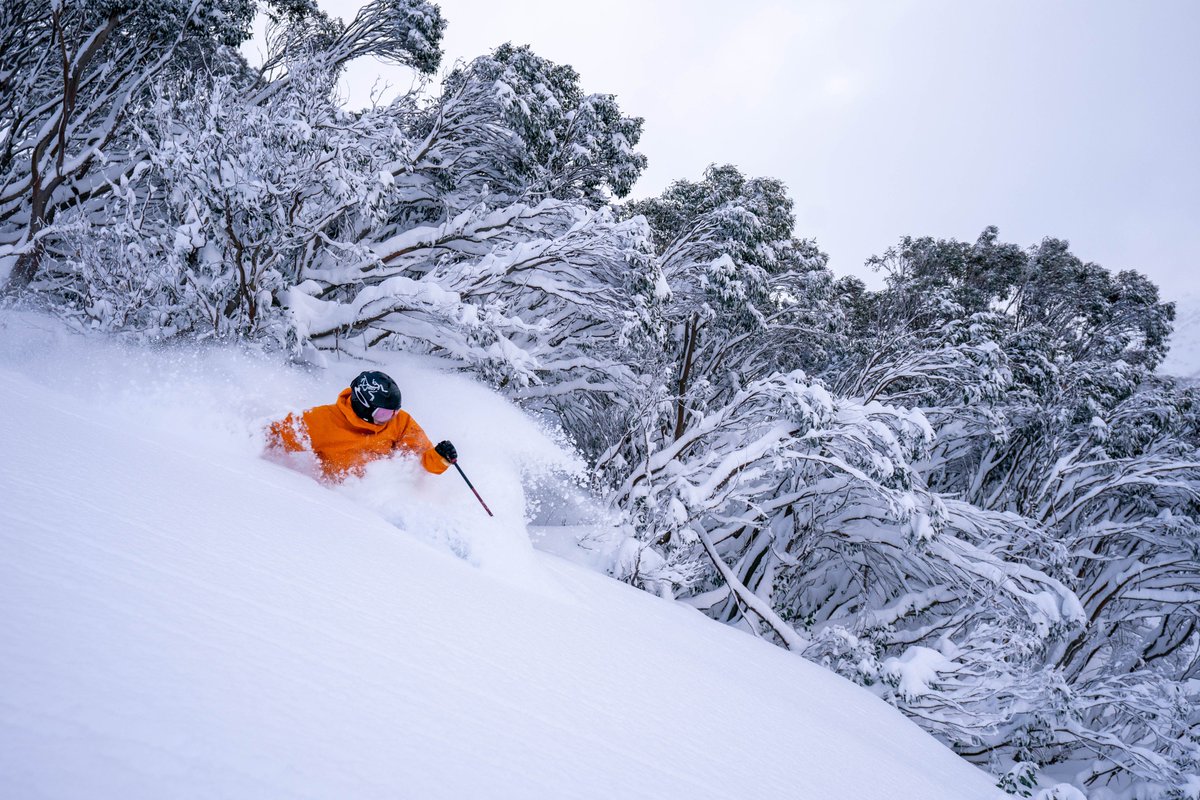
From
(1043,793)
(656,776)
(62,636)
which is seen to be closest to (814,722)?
(656,776)

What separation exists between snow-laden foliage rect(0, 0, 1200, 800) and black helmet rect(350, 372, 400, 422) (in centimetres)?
253

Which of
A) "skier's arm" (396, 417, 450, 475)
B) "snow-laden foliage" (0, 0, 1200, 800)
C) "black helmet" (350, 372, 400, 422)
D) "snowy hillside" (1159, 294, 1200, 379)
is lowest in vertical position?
"skier's arm" (396, 417, 450, 475)

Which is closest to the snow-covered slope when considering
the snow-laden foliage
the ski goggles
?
the ski goggles

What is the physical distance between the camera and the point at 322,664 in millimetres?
1201

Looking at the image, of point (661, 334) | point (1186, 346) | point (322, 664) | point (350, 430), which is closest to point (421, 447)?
point (350, 430)

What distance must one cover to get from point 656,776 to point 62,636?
1.24m

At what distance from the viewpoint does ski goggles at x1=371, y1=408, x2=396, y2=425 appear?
432 centimetres

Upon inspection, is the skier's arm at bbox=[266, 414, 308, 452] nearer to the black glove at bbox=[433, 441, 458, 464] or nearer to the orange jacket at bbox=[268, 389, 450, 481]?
the orange jacket at bbox=[268, 389, 450, 481]

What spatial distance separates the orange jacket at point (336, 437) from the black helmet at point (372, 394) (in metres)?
0.09

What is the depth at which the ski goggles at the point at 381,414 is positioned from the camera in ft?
14.2

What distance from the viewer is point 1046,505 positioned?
11969 mm

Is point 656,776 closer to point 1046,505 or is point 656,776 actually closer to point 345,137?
point 345,137

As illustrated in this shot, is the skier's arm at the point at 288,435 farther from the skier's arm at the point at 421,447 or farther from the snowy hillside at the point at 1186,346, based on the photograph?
the snowy hillside at the point at 1186,346

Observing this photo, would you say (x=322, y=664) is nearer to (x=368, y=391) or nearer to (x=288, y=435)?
(x=368, y=391)
